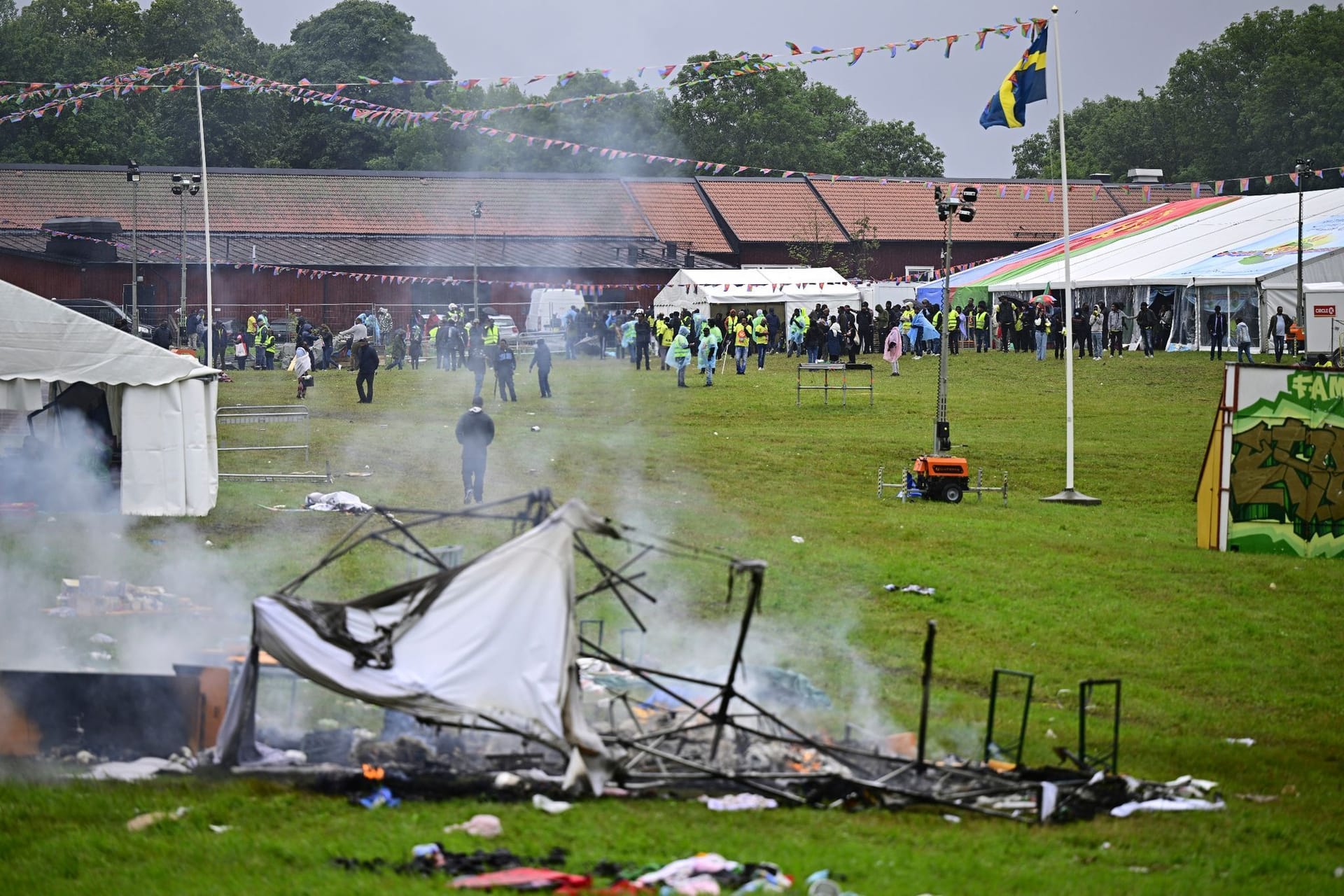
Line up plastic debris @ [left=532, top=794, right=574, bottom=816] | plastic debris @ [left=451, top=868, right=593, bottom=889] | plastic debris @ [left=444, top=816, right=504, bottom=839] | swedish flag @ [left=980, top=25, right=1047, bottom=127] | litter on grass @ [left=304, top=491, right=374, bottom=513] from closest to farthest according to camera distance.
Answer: plastic debris @ [left=451, top=868, right=593, bottom=889], plastic debris @ [left=444, top=816, right=504, bottom=839], plastic debris @ [left=532, top=794, right=574, bottom=816], litter on grass @ [left=304, top=491, right=374, bottom=513], swedish flag @ [left=980, top=25, right=1047, bottom=127]

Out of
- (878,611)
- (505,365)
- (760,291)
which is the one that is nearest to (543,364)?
(505,365)

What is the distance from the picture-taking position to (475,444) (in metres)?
20.0

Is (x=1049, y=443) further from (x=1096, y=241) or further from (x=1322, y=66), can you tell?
(x=1322, y=66)

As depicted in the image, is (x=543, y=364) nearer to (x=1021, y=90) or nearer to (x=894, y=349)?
(x=894, y=349)

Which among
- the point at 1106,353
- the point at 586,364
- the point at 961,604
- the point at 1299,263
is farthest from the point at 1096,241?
the point at 961,604

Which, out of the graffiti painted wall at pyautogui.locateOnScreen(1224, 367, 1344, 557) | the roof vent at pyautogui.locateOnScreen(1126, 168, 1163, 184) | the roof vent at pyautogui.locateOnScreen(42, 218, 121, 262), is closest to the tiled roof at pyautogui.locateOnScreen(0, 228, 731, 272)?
the roof vent at pyautogui.locateOnScreen(42, 218, 121, 262)

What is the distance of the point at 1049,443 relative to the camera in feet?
93.8

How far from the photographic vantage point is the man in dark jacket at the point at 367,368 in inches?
1297

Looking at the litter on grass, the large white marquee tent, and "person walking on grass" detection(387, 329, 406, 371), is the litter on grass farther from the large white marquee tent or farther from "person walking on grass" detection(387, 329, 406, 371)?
the large white marquee tent

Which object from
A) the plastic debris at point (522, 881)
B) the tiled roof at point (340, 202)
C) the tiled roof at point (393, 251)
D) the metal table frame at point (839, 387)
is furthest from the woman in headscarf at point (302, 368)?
the plastic debris at point (522, 881)

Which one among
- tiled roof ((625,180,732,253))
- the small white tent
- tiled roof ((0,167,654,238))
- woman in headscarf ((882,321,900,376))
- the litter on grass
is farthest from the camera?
tiled roof ((625,180,732,253))

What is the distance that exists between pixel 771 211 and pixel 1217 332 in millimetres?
28713

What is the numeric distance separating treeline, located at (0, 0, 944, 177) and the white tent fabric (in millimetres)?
42949

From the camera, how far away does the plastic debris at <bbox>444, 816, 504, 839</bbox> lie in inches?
364
